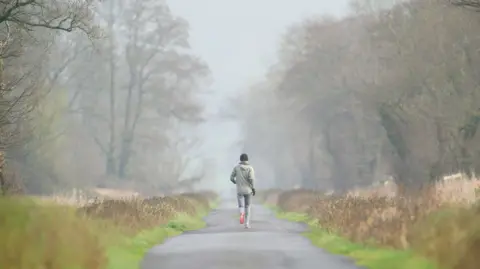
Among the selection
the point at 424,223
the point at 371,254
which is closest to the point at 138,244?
the point at 371,254

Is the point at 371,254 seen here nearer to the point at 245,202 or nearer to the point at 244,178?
the point at 244,178

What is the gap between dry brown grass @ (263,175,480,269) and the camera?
11531 mm

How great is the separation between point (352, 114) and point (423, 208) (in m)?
37.8

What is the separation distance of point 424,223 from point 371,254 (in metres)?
1.42

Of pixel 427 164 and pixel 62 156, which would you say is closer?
pixel 427 164

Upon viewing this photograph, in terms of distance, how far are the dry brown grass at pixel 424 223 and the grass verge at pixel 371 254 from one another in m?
A: 0.16

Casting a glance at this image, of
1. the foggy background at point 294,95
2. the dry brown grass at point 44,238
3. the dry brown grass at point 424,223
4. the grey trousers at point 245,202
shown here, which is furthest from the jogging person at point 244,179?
the dry brown grass at point 44,238

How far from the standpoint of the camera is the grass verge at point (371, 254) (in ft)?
42.8

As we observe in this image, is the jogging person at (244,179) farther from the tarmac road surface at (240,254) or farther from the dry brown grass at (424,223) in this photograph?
the tarmac road surface at (240,254)

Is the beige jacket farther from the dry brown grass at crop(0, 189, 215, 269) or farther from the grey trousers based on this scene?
the dry brown grass at crop(0, 189, 215, 269)

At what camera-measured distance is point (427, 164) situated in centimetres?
3884

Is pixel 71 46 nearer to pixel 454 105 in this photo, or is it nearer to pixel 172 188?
pixel 172 188

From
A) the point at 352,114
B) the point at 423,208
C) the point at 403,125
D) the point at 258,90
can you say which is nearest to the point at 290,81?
the point at 352,114

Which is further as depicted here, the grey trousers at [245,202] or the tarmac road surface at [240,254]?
the grey trousers at [245,202]
